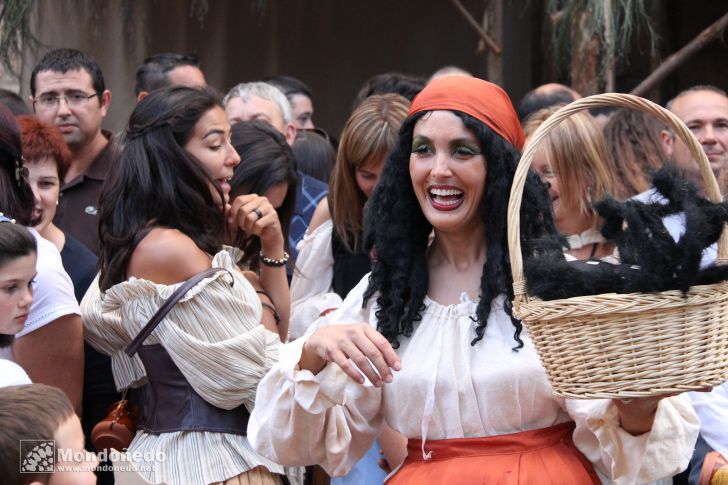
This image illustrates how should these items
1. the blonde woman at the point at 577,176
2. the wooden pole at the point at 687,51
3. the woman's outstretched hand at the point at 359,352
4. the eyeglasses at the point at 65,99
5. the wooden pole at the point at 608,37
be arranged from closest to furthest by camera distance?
the woman's outstretched hand at the point at 359,352
the blonde woman at the point at 577,176
the eyeglasses at the point at 65,99
the wooden pole at the point at 608,37
the wooden pole at the point at 687,51

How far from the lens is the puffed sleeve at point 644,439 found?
8.96 feet

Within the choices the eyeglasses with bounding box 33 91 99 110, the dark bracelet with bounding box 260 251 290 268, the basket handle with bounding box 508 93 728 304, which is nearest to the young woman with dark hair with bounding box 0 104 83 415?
the dark bracelet with bounding box 260 251 290 268

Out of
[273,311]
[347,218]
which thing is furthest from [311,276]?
[273,311]

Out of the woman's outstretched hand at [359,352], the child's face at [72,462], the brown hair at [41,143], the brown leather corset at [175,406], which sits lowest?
the brown leather corset at [175,406]

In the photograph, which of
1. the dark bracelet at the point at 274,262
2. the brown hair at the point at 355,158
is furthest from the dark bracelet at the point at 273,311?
the brown hair at the point at 355,158

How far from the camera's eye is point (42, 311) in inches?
148

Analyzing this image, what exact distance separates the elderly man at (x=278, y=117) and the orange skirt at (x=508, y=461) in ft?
8.57

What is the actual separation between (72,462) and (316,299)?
90.4 inches

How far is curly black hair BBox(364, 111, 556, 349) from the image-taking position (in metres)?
2.97

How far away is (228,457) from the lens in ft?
11.7

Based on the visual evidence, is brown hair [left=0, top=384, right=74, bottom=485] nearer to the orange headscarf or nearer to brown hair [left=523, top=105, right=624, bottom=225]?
the orange headscarf

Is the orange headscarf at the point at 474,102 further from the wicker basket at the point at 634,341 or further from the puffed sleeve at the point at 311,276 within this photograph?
the puffed sleeve at the point at 311,276

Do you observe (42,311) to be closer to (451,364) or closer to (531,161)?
(451,364)

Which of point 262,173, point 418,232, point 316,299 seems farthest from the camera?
point 316,299
